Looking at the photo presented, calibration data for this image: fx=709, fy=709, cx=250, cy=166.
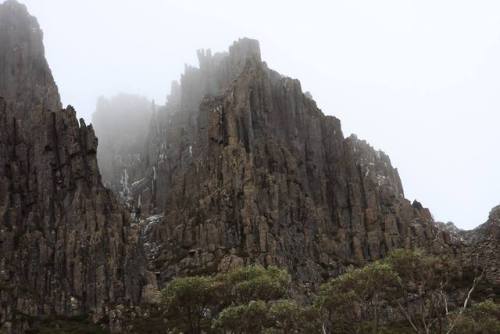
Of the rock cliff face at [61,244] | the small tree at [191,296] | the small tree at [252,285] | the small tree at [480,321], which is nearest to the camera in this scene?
the small tree at [480,321]

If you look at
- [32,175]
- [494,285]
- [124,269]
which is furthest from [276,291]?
[32,175]

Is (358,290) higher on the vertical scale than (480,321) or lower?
higher

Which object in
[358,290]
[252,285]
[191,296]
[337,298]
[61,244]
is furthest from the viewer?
[61,244]

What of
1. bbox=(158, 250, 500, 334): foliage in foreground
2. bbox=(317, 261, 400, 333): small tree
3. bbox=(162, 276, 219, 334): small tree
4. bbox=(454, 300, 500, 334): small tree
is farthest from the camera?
bbox=(162, 276, 219, 334): small tree

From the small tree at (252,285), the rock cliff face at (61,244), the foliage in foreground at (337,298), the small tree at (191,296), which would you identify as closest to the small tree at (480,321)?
the foliage in foreground at (337,298)

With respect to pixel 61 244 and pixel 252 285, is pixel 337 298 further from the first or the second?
pixel 61 244

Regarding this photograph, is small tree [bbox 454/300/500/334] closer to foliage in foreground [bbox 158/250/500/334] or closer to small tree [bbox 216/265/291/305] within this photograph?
foliage in foreground [bbox 158/250/500/334]

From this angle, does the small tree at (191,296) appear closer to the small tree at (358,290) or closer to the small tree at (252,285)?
the small tree at (252,285)

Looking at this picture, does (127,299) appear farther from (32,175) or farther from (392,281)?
(392,281)

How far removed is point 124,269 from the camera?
17612cm

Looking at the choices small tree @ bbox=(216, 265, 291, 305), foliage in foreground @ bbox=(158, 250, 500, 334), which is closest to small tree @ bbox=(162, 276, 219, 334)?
foliage in foreground @ bbox=(158, 250, 500, 334)

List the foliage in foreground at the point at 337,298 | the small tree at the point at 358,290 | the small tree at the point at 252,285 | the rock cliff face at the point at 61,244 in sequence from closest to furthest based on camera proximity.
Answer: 1. the foliage in foreground at the point at 337,298
2. the small tree at the point at 358,290
3. the small tree at the point at 252,285
4. the rock cliff face at the point at 61,244

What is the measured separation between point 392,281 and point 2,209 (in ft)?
415

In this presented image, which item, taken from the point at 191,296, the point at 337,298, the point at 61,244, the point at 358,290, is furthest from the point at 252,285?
the point at 61,244
